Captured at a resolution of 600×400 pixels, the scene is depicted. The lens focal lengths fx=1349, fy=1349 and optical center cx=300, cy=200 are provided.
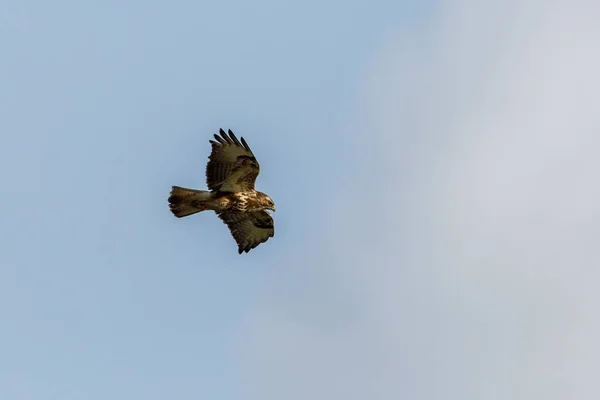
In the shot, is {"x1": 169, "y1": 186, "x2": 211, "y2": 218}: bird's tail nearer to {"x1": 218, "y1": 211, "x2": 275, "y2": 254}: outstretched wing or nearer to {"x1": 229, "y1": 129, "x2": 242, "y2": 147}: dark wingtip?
{"x1": 218, "y1": 211, "x2": 275, "y2": 254}: outstretched wing

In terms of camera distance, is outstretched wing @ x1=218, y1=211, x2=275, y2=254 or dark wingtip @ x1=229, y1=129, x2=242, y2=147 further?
outstretched wing @ x1=218, y1=211, x2=275, y2=254

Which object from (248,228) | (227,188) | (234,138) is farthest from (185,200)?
(248,228)

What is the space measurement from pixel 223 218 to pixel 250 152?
319 cm

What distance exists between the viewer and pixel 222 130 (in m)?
37.2

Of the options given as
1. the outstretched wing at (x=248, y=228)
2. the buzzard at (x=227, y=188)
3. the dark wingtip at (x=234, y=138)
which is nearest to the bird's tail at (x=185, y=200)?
the buzzard at (x=227, y=188)

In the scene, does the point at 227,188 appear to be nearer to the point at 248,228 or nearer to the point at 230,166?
the point at 230,166

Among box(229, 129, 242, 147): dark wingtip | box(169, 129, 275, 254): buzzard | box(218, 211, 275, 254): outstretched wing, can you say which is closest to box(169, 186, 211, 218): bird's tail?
box(169, 129, 275, 254): buzzard

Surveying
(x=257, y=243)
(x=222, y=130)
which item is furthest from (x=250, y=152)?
(x=257, y=243)

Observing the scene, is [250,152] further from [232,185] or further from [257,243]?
[257,243]

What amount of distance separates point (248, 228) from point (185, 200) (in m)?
2.82

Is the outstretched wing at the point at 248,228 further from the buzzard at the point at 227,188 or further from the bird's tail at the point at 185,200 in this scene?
the bird's tail at the point at 185,200

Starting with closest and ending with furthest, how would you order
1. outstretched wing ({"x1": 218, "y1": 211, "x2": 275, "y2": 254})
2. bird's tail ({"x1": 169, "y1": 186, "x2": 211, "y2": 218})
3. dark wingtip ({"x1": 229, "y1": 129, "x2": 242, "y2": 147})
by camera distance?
1. dark wingtip ({"x1": 229, "y1": 129, "x2": 242, "y2": 147})
2. bird's tail ({"x1": 169, "y1": 186, "x2": 211, "y2": 218})
3. outstretched wing ({"x1": 218, "y1": 211, "x2": 275, "y2": 254})

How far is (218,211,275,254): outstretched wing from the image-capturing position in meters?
39.7

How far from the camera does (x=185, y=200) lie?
38094 millimetres
